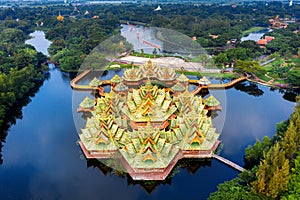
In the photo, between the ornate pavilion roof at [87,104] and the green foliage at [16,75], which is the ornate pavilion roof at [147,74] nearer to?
the ornate pavilion roof at [87,104]

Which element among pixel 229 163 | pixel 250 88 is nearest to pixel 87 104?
pixel 229 163

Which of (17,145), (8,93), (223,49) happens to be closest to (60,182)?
(17,145)

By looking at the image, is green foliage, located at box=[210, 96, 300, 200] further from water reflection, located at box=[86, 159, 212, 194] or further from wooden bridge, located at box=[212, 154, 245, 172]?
water reflection, located at box=[86, 159, 212, 194]

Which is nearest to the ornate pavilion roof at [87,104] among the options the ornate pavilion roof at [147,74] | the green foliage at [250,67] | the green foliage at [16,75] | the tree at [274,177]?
the ornate pavilion roof at [147,74]

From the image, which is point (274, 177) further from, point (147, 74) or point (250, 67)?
point (250, 67)

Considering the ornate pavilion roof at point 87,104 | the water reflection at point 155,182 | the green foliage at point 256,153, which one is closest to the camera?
the water reflection at point 155,182

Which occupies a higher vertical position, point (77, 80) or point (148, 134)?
point (148, 134)

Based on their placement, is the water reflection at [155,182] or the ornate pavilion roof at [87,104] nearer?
the water reflection at [155,182]

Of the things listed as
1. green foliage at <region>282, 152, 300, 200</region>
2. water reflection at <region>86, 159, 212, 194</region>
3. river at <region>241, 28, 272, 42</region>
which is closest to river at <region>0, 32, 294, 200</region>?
water reflection at <region>86, 159, 212, 194</region>
